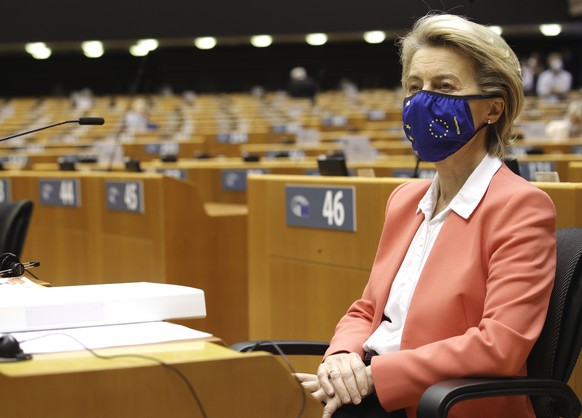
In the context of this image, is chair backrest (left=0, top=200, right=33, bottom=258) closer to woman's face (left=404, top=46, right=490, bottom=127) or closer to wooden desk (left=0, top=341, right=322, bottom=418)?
woman's face (left=404, top=46, right=490, bottom=127)

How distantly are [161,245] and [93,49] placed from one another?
1680 centimetres

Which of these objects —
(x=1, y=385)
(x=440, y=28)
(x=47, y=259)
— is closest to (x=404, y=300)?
(x=440, y=28)

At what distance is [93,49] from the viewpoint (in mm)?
20578

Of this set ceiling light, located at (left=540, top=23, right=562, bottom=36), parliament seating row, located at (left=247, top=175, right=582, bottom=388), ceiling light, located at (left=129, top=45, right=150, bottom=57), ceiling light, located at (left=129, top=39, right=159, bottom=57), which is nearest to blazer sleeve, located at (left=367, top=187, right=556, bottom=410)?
parliament seating row, located at (left=247, top=175, right=582, bottom=388)

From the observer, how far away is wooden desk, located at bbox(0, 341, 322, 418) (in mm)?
1373

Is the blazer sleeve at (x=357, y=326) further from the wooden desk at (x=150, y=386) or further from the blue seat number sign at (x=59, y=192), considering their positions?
the blue seat number sign at (x=59, y=192)

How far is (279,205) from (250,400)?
235 centimetres

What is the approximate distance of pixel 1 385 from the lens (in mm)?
1372

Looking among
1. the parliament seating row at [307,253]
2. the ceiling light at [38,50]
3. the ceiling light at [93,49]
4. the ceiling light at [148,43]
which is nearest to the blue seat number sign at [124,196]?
the parliament seating row at [307,253]

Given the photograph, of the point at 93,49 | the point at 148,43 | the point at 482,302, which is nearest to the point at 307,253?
the point at 482,302

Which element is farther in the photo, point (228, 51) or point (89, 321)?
point (228, 51)

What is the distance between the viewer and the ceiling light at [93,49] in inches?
696

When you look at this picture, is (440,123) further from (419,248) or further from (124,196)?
(124,196)

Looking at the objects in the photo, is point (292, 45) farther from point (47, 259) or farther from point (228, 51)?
point (47, 259)
